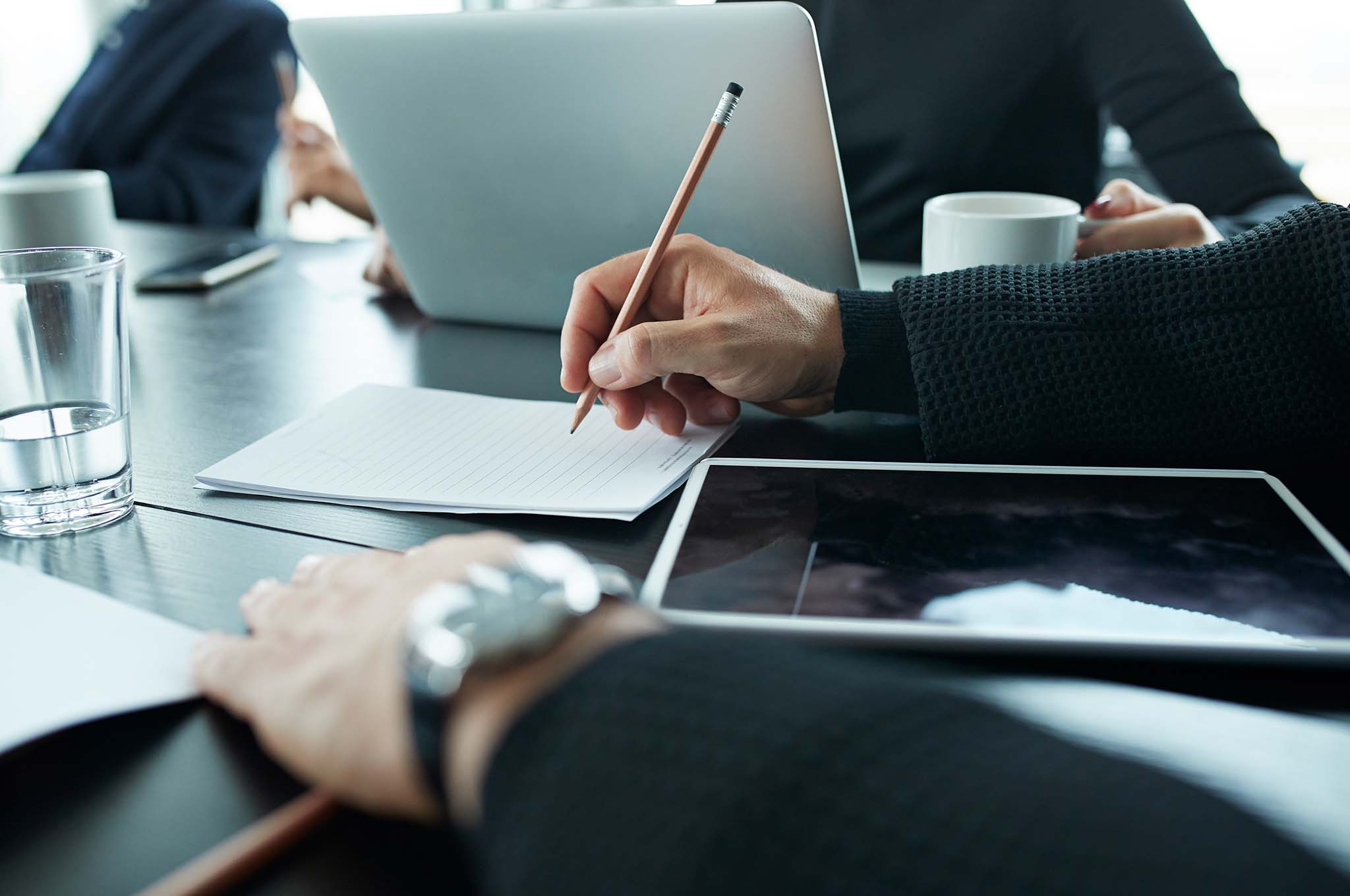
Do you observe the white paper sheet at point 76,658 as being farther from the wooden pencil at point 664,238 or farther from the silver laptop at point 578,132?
the silver laptop at point 578,132

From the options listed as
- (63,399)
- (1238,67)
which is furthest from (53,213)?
(1238,67)

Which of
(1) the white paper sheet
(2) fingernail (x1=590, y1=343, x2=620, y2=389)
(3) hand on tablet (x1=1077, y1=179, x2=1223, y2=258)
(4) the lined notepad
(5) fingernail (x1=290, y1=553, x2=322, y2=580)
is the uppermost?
(3) hand on tablet (x1=1077, y1=179, x2=1223, y2=258)

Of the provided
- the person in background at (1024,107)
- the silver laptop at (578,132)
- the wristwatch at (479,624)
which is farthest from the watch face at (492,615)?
the person in background at (1024,107)

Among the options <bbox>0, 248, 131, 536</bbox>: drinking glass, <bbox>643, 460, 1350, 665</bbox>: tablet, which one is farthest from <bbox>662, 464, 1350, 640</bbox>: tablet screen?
<bbox>0, 248, 131, 536</bbox>: drinking glass

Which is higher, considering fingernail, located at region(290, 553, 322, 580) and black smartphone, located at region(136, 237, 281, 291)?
fingernail, located at region(290, 553, 322, 580)

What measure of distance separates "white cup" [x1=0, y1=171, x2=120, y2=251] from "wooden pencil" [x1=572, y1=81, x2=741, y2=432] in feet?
2.47

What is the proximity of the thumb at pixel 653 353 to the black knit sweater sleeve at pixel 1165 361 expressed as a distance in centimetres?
14

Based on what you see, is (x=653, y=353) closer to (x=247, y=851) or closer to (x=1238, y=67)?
(x=247, y=851)

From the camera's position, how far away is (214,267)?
1.20 meters

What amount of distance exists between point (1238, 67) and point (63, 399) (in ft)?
8.74

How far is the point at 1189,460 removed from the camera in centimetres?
62

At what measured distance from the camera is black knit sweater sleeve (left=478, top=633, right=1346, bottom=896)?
269 millimetres

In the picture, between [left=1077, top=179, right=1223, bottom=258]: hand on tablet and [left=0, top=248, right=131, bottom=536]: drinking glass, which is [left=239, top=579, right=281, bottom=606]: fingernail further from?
[left=1077, top=179, right=1223, bottom=258]: hand on tablet

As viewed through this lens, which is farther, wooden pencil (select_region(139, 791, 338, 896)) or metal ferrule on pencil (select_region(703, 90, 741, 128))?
metal ferrule on pencil (select_region(703, 90, 741, 128))
